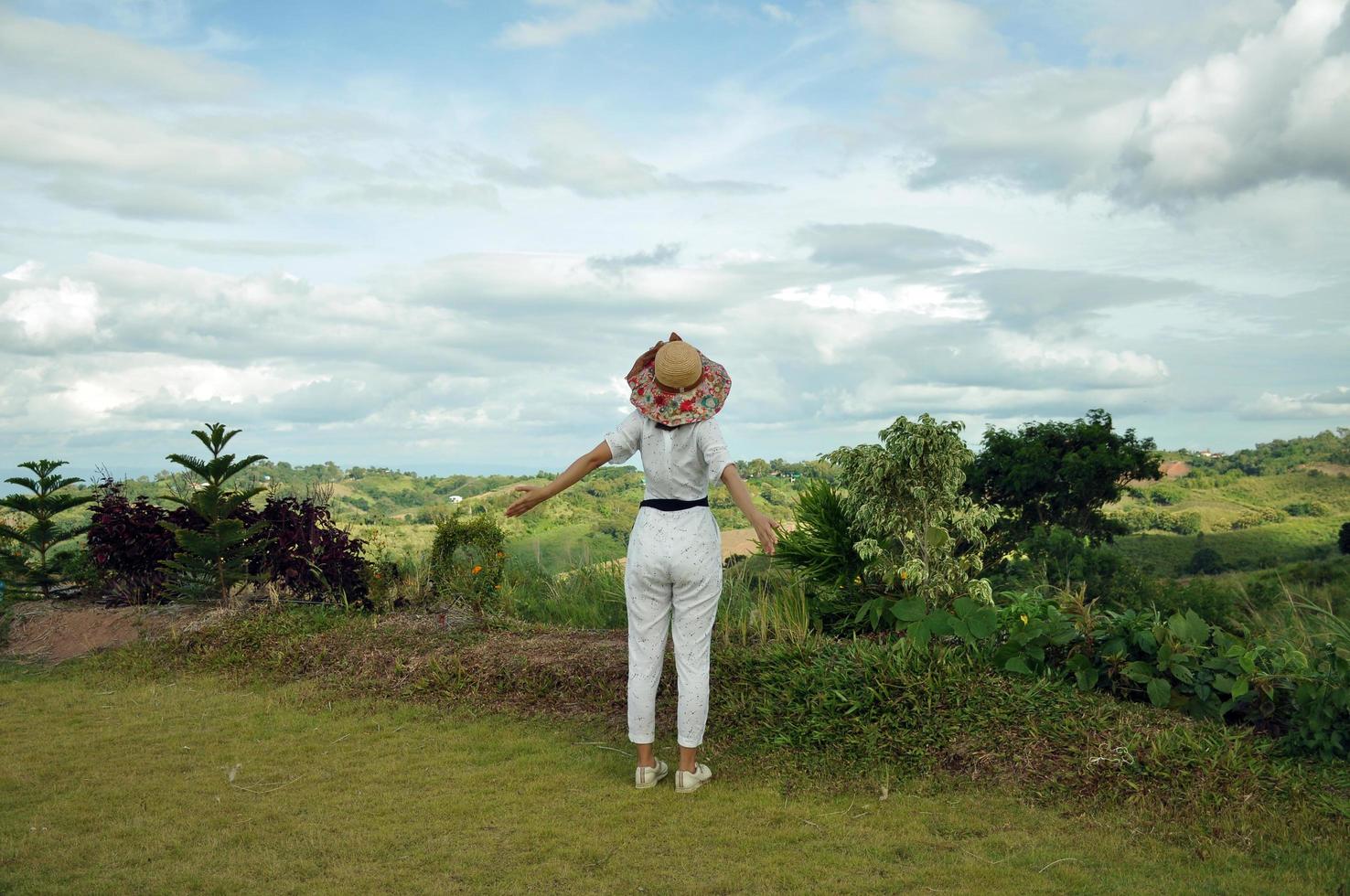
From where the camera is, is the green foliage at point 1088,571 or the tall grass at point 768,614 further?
the green foliage at point 1088,571

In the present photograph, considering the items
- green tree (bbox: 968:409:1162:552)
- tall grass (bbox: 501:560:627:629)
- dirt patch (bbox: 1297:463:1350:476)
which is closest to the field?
dirt patch (bbox: 1297:463:1350:476)

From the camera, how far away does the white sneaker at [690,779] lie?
5.36m

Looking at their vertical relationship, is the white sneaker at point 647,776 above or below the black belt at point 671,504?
below

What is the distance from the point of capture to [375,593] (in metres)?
9.80

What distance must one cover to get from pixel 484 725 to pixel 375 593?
352cm

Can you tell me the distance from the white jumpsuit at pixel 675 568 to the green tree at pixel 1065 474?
20042mm

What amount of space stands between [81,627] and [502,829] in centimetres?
735

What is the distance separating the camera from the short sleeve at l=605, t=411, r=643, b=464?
17.8 ft

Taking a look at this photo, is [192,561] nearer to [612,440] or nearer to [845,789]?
[612,440]

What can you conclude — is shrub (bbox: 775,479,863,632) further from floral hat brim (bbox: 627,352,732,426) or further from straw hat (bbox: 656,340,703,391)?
straw hat (bbox: 656,340,703,391)

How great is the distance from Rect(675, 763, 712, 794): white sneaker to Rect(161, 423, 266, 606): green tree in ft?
20.9

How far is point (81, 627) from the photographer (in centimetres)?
1005

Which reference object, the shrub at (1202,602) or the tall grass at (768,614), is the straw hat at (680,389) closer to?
the tall grass at (768,614)

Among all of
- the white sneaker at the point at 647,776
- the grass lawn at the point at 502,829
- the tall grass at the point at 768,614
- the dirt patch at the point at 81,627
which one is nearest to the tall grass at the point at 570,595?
the tall grass at the point at 768,614
